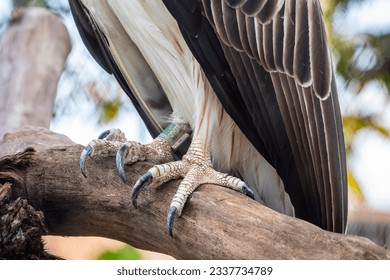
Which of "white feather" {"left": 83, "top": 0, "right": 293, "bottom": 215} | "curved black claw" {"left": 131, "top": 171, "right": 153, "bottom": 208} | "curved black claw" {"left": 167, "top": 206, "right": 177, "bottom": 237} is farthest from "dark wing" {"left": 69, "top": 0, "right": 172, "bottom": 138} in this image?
"curved black claw" {"left": 167, "top": 206, "right": 177, "bottom": 237}

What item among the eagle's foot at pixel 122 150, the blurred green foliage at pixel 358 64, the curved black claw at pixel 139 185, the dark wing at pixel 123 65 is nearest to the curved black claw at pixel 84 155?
the eagle's foot at pixel 122 150

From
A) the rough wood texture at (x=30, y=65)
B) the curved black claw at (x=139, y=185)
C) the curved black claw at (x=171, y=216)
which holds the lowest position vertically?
the curved black claw at (x=171, y=216)

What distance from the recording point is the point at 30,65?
347 cm

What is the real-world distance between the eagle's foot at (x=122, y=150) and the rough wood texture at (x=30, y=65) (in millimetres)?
798

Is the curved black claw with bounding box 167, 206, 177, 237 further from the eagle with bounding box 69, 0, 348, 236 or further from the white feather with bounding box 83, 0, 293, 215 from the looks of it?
the white feather with bounding box 83, 0, 293, 215

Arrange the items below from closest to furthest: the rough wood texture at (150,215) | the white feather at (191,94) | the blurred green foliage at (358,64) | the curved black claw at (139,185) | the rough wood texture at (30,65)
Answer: the rough wood texture at (150,215), the curved black claw at (139,185), the white feather at (191,94), the blurred green foliage at (358,64), the rough wood texture at (30,65)

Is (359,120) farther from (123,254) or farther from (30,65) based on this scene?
(30,65)

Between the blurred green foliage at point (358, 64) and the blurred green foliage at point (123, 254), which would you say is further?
the blurred green foliage at point (358, 64)

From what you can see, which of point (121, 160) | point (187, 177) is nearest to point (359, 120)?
point (187, 177)

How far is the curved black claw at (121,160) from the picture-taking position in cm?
235

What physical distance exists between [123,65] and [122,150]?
533 millimetres

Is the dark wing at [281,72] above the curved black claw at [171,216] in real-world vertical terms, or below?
above

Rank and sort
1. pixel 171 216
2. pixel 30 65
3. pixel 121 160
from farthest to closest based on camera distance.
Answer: pixel 30 65, pixel 121 160, pixel 171 216

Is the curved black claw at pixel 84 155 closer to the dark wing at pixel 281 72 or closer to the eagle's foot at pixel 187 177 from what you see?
the eagle's foot at pixel 187 177
